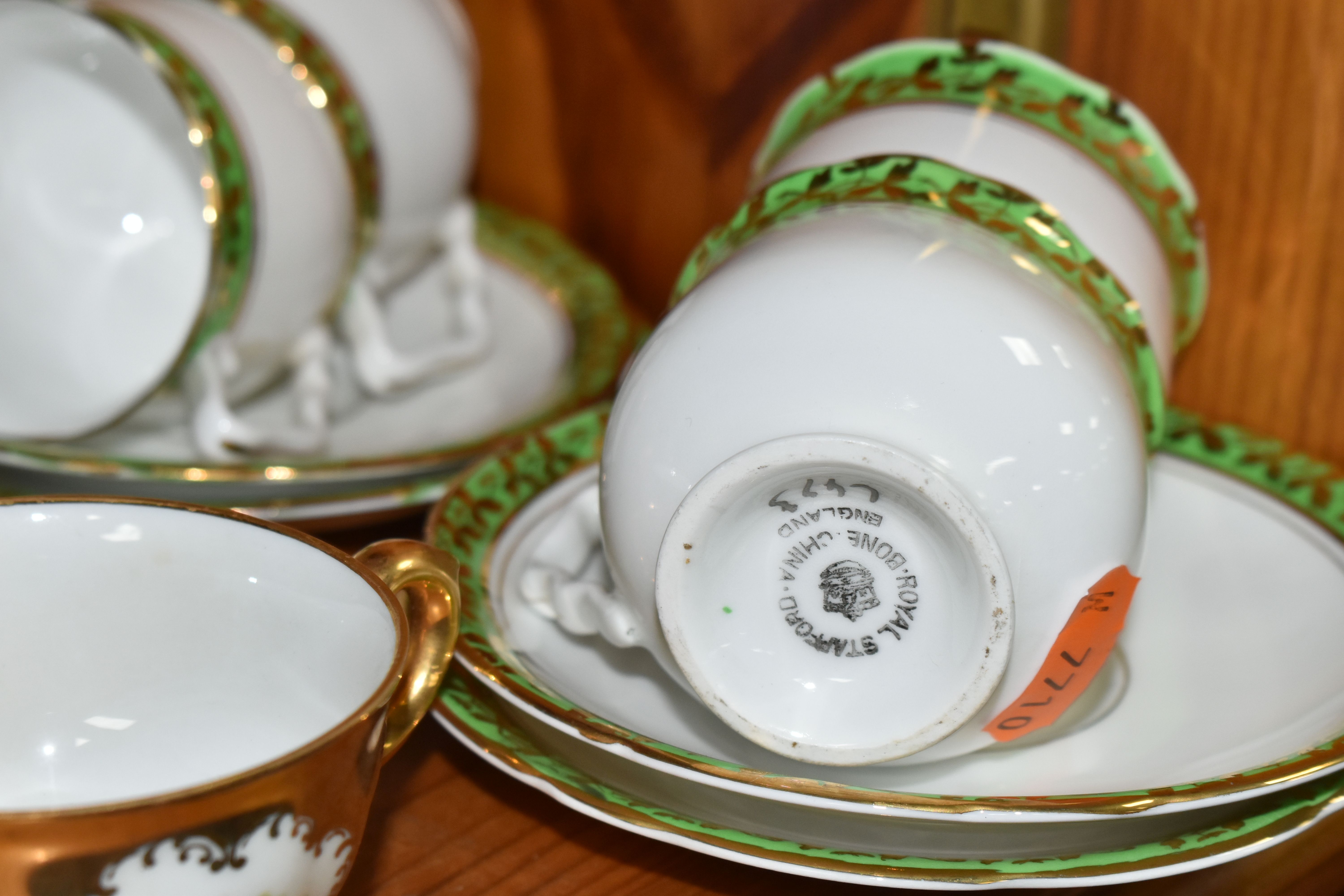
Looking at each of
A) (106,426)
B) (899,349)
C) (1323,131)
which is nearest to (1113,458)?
(899,349)

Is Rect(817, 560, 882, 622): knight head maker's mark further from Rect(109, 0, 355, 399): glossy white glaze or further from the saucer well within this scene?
Rect(109, 0, 355, 399): glossy white glaze

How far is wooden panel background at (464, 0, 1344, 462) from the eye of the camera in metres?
0.62

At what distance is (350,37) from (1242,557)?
0.55 m

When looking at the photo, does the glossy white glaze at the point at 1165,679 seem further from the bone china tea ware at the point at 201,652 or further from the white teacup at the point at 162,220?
the white teacup at the point at 162,220

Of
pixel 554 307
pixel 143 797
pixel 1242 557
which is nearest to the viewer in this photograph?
pixel 143 797

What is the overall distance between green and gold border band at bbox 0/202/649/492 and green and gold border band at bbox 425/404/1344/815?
0.04 metres

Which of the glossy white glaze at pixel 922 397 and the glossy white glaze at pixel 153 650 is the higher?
the glossy white glaze at pixel 922 397

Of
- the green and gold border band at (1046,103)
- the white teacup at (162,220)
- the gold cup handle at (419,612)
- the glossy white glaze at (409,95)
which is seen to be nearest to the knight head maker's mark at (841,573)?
the gold cup handle at (419,612)

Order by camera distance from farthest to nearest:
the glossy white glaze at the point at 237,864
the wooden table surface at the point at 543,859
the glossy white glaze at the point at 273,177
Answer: the glossy white glaze at the point at 273,177
the wooden table surface at the point at 543,859
the glossy white glaze at the point at 237,864

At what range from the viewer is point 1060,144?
1.81ft

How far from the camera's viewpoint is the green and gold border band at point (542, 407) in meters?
0.62

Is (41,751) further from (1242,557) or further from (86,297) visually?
(1242,557)

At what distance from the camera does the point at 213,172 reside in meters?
0.64

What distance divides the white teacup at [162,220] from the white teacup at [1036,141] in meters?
0.27
